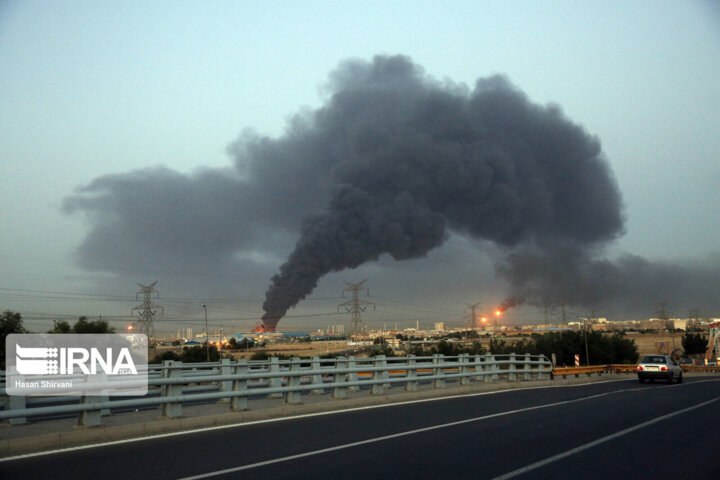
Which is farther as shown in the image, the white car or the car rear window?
the car rear window

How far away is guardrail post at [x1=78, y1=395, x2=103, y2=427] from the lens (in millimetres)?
11350

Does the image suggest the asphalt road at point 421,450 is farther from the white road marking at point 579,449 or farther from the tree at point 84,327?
the tree at point 84,327

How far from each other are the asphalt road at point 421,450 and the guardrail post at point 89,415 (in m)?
0.67

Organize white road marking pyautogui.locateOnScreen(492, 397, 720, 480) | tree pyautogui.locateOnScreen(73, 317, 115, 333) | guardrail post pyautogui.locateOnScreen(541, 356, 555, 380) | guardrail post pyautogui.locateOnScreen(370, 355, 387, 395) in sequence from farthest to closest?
tree pyautogui.locateOnScreen(73, 317, 115, 333) < guardrail post pyautogui.locateOnScreen(541, 356, 555, 380) < guardrail post pyautogui.locateOnScreen(370, 355, 387, 395) < white road marking pyautogui.locateOnScreen(492, 397, 720, 480)

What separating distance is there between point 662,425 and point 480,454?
659cm

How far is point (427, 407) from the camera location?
18.3 m

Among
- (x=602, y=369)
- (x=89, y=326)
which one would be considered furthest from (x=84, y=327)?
(x=602, y=369)

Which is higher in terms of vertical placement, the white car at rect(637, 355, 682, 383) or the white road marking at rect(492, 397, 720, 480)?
the white road marking at rect(492, 397, 720, 480)

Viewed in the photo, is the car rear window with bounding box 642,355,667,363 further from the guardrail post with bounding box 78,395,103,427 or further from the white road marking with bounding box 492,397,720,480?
the guardrail post with bounding box 78,395,103,427

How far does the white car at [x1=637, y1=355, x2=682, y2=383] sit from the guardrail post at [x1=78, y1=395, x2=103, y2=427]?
30.9 m

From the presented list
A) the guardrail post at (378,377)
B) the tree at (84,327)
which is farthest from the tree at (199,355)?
the guardrail post at (378,377)

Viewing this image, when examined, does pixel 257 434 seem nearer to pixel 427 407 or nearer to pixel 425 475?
pixel 425 475

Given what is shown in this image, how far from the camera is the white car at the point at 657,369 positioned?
34.8 m

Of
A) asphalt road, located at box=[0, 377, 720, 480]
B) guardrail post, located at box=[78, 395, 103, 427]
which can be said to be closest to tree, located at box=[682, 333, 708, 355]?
asphalt road, located at box=[0, 377, 720, 480]
